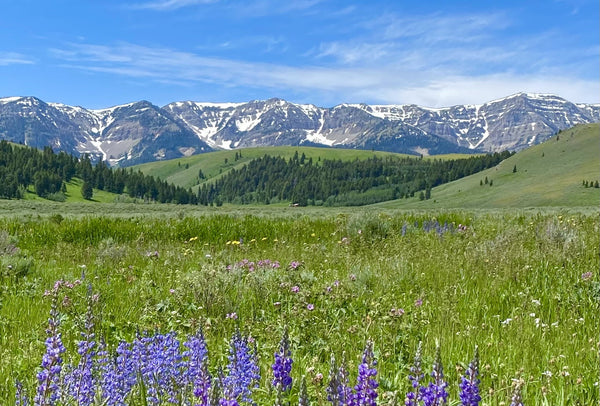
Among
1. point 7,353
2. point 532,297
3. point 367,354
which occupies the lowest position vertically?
point 7,353

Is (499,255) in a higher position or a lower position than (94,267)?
higher

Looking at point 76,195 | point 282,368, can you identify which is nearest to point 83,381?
point 282,368

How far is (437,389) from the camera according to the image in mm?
2080

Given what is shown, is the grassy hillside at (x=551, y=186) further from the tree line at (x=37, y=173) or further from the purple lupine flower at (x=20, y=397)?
the tree line at (x=37, y=173)

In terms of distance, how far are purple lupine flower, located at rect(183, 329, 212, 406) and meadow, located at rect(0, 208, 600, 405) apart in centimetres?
11

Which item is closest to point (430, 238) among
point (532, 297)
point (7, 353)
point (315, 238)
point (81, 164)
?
point (315, 238)

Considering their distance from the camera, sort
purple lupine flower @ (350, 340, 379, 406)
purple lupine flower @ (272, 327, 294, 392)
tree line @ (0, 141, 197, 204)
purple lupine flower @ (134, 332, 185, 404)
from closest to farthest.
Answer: purple lupine flower @ (350, 340, 379, 406)
purple lupine flower @ (272, 327, 294, 392)
purple lupine flower @ (134, 332, 185, 404)
tree line @ (0, 141, 197, 204)

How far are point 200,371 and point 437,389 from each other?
1.25 meters

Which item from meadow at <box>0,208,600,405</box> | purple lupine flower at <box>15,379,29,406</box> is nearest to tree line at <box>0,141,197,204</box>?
meadow at <box>0,208,600,405</box>

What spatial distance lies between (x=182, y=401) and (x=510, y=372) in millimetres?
2871

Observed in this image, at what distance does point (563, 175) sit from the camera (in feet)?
577

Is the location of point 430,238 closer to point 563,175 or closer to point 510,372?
point 510,372

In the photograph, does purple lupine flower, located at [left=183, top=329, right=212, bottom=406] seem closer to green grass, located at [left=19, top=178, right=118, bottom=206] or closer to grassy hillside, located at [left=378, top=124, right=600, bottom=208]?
grassy hillside, located at [left=378, top=124, right=600, bottom=208]

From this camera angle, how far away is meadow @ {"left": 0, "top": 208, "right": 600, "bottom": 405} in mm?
4141
